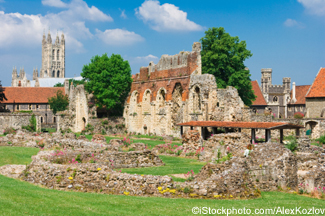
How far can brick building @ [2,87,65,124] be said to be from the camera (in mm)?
65312

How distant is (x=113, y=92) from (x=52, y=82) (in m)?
77.9

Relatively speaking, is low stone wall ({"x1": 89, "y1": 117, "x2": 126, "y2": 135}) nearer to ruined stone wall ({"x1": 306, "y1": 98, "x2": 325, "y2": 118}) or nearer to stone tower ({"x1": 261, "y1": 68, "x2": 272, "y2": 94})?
ruined stone wall ({"x1": 306, "y1": 98, "x2": 325, "y2": 118})

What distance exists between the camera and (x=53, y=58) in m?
160

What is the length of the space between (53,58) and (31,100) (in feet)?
319

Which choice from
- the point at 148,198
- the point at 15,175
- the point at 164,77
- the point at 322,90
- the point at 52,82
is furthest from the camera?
the point at 52,82

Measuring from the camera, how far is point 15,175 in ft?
49.1

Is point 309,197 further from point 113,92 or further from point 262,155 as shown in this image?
point 113,92

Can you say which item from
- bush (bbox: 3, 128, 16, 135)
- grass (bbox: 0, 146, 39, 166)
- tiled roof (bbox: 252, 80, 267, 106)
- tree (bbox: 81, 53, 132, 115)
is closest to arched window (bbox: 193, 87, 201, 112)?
tree (bbox: 81, 53, 132, 115)

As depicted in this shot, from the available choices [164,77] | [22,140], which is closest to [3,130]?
[22,140]

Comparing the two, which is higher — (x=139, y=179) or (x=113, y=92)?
(x=113, y=92)

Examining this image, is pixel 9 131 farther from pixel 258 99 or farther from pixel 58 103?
pixel 258 99

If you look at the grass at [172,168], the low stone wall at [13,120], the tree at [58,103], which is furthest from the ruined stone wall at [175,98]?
the tree at [58,103]

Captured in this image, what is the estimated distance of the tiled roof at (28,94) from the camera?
217 feet

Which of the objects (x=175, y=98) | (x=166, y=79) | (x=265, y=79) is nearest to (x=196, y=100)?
(x=175, y=98)
